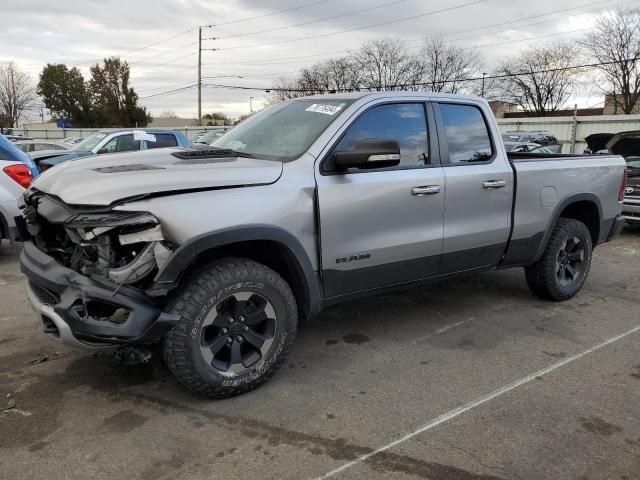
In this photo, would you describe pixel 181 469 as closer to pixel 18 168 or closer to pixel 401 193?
pixel 401 193

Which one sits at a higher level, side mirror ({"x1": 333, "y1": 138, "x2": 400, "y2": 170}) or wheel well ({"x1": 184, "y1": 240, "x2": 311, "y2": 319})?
side mirror ({"x1": 333, "y1": 138, "x2": 400, "y2": 170})

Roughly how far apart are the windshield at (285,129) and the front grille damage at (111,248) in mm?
1107

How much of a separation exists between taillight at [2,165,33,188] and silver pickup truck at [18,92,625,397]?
3.70 metres

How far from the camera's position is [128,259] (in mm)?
3078

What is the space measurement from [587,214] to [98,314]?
4.79 metres

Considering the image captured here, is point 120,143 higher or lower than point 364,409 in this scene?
higher

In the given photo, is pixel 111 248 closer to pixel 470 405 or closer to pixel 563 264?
pixel 470 405

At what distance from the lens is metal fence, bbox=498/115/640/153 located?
22516 millimetres

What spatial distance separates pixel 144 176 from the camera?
3.06 metres

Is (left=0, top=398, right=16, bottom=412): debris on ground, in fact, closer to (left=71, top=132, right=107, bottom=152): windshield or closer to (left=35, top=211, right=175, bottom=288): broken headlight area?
(left=35, top=211, right=175, bottom=288): broken headlight area

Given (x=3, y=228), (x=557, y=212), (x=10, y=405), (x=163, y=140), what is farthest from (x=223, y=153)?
(x=163, y=140)

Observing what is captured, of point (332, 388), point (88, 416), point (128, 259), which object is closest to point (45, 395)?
point (88, 416)

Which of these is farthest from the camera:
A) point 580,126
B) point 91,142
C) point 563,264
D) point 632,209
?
point 580,126

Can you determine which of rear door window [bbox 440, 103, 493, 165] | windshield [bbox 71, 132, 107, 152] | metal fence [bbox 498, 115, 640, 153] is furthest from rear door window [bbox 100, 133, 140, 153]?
metal fence [bbox 498, 115, 640, 153]
